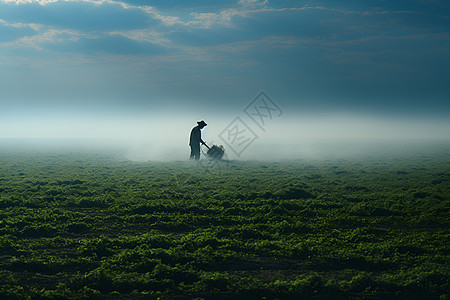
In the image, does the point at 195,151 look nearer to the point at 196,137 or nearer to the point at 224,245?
the point at 196,137

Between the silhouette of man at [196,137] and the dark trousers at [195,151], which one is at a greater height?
the silhouette of man at [196,137]

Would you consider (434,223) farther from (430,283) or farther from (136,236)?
(136,236)

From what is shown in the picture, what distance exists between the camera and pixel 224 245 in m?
13.8

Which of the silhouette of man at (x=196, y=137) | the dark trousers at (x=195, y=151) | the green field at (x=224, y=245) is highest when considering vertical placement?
the silhouette of man at (x=196, y=137)

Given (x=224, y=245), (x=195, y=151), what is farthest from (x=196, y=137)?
(x=224, y=245)

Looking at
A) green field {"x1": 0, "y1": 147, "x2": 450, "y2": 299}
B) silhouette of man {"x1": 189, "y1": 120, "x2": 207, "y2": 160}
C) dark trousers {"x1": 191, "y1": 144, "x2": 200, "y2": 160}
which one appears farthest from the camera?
dark trousers {"x1": 191, "y1": 144, "x2": 200, "y2": 160}

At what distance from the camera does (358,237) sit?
1506 centimetres

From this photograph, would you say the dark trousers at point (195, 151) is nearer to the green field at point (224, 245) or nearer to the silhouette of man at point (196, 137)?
the silhouette of man at point (196, 137)

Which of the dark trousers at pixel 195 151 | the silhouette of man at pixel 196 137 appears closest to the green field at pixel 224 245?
the silhouette of man at pixel 196 137

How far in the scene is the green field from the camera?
34.2 feet

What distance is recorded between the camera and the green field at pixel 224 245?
1044cm

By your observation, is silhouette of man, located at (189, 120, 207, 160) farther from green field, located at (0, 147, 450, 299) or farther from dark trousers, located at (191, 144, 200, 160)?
green field, located at (0, 147, 450, 299)

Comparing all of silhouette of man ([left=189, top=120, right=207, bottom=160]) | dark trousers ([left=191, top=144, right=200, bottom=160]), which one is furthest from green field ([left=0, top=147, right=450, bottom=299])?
dark trousers ([left=191, top=144, right=200, bottom=160])

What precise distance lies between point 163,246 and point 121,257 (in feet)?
5.87
